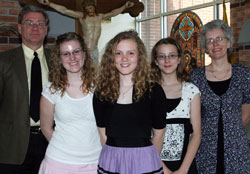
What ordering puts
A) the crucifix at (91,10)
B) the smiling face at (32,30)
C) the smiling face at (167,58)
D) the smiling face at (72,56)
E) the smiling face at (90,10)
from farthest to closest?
the smiling face at (90,10)
the crucifix at (91,10)
the smiling face at (32,30)
the smiling face at (167,58)
the smiling face at (72,56)

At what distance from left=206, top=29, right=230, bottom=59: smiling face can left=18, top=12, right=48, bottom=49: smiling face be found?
3.89 ft

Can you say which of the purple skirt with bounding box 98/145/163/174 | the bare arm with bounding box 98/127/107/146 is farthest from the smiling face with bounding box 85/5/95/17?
the purple skirt with bounding box 98/145/163/174

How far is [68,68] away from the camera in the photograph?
1.77 meters

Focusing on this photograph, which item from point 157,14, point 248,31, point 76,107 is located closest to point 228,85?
point 76,107

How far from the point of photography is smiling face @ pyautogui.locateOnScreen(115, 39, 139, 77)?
1.60m

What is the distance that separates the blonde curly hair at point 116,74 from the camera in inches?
63.9

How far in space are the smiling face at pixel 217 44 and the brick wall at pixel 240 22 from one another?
245 centimetres

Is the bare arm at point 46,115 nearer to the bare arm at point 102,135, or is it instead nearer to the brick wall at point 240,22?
the bare arm at point 102,135

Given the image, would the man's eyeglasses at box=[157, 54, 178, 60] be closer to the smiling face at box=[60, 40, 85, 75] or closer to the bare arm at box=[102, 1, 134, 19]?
the smiling face at box=[60, 40, 85, 75]

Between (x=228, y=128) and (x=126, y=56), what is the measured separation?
87 centimetres

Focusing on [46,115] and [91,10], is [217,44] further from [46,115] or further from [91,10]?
[91,10]

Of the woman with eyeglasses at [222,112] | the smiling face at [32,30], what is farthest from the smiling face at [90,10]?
the woman with eyeglasses at [222,112]

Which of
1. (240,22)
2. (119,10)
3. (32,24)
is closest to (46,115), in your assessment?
(32,24)

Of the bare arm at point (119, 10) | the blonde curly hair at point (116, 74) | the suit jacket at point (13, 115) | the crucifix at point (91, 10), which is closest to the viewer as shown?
the blonde curly hair at point (116, 74)
